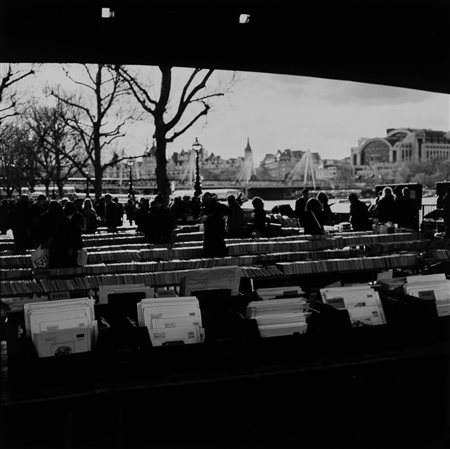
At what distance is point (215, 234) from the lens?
340 inches

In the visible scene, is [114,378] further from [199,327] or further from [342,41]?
[342,41]

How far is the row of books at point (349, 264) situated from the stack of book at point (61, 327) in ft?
12.3

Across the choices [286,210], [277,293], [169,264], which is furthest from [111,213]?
[277,293]

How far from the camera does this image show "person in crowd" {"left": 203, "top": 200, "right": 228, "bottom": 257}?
8.56 meters

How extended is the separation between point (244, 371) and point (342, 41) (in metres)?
5.77

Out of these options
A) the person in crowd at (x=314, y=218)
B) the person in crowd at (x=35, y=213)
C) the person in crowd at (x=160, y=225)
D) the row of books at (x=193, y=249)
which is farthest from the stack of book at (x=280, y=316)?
the person in crowd at (x=35, y=213)

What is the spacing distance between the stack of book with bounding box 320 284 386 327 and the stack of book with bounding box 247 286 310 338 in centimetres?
21

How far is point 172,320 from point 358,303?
1423 mm

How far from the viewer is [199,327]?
172 inches

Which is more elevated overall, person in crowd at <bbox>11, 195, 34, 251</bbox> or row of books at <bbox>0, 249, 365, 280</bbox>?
person in crowd at <bbox>11, 195, 34, 251</bbox>

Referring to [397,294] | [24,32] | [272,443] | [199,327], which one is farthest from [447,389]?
[24,32]

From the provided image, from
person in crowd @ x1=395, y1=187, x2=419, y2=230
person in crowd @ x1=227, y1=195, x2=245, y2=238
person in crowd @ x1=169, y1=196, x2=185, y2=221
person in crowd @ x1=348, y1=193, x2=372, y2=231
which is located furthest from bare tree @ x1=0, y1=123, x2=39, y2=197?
person in crowd @ x1=395, y1=187, x2=419, y2=230

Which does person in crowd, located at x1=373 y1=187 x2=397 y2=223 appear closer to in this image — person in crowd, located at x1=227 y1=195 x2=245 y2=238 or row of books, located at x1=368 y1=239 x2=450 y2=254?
person in crowd, located at x1=227 y1=195 x2=245 y2=238

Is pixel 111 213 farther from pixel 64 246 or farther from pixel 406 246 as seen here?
pixel 64 246
